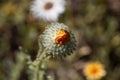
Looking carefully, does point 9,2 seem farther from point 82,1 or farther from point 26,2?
point 82,1

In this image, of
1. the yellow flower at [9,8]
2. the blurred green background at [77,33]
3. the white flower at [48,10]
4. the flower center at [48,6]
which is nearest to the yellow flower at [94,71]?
the blurred green background at [77,33]

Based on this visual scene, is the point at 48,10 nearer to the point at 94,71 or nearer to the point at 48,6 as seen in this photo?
the point at 48,6

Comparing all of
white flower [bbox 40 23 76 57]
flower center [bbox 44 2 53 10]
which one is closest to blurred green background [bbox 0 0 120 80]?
flower center [bbox 44 2 53 10]

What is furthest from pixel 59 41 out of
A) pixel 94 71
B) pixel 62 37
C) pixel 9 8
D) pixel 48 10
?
pixel 9 8

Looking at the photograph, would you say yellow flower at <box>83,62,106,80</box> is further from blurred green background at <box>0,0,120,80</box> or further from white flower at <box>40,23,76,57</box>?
white flower at <box>40,23,76,57</box>

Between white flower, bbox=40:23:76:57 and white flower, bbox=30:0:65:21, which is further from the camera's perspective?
white flower, bbox=30:0:65:21

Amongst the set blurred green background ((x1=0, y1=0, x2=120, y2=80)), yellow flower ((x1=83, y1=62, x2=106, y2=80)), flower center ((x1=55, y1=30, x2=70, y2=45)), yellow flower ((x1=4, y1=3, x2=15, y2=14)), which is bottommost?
flower center ((x1=55, y1=30, x2=70, y2=45))

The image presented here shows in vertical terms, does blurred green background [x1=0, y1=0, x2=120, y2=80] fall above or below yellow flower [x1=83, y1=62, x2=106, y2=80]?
above

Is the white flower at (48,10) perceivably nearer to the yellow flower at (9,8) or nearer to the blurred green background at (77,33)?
the blurred green background at (77,33)
